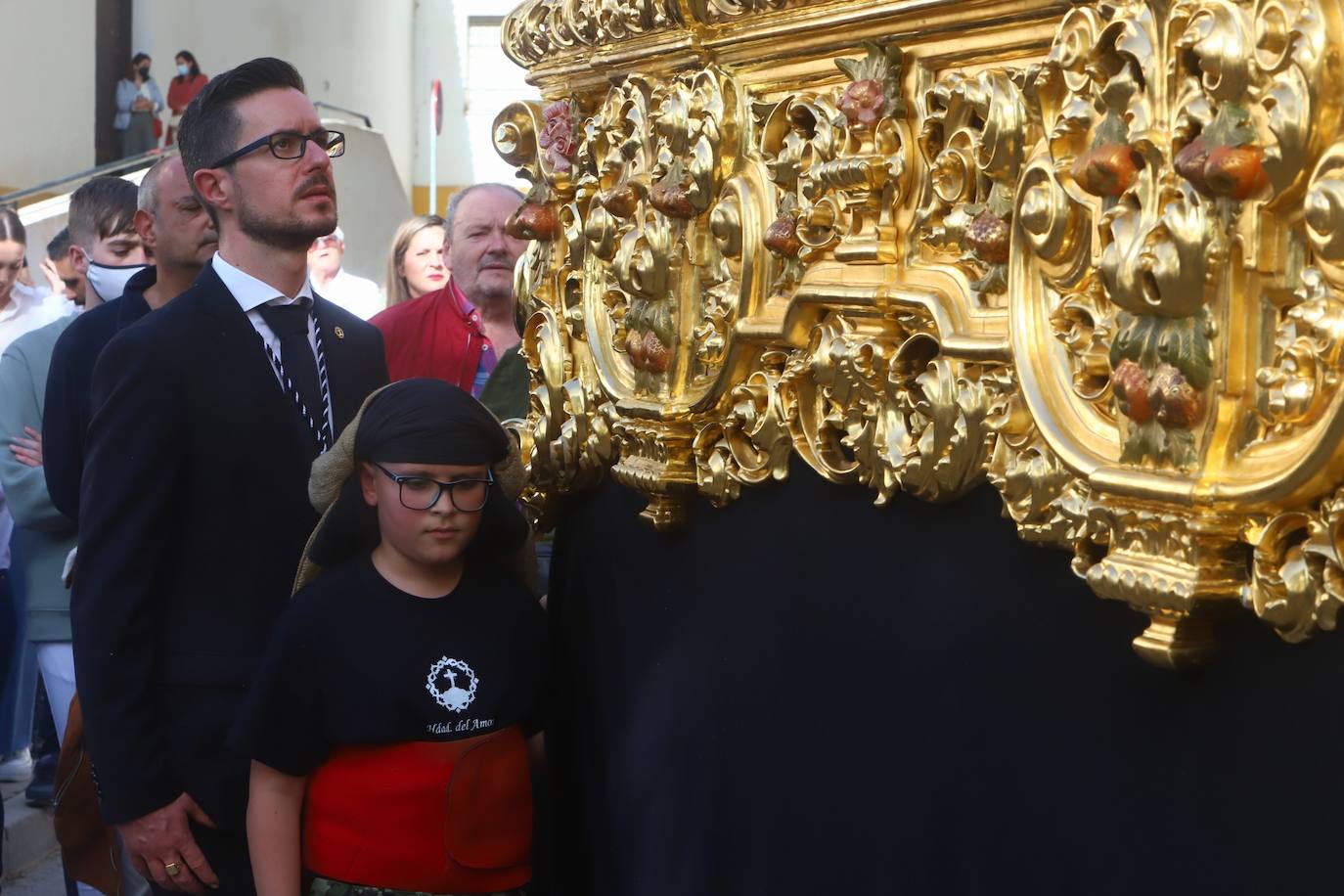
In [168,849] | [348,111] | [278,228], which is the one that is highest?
[348,111]

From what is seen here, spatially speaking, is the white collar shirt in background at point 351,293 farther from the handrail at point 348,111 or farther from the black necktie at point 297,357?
the handrail at point 348,111

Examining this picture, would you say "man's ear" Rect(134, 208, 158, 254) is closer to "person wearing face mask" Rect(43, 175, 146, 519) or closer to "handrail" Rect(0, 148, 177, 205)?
"person wearing face mask" Rect(43, 175, 146, 519)

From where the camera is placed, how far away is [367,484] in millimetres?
2314

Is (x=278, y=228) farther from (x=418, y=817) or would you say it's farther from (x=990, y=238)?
(x=990, y=238)

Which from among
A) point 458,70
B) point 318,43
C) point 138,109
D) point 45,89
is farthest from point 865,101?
point 458,70

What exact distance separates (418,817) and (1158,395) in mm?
1383

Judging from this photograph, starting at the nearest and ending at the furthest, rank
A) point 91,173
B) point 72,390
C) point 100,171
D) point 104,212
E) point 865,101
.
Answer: point 865,101 < point 72,390 < point 104,212 < point 100,171 < point 91,173

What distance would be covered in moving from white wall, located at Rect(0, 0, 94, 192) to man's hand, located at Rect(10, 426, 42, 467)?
11990 millimetres

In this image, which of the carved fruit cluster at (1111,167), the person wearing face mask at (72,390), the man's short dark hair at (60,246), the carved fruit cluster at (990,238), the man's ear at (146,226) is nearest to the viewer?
the carved fruit cluster at (1111,167)

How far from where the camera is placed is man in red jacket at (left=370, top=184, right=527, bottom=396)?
3.76 meters

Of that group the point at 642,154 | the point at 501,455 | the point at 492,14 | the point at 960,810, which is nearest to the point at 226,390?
the point at 501,455

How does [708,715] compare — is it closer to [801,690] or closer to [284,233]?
A: [801,690]

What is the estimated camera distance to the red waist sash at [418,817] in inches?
87.1

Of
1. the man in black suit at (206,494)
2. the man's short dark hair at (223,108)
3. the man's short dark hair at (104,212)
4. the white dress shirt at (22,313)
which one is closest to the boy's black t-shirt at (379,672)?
the man in black suit at (206,494)
